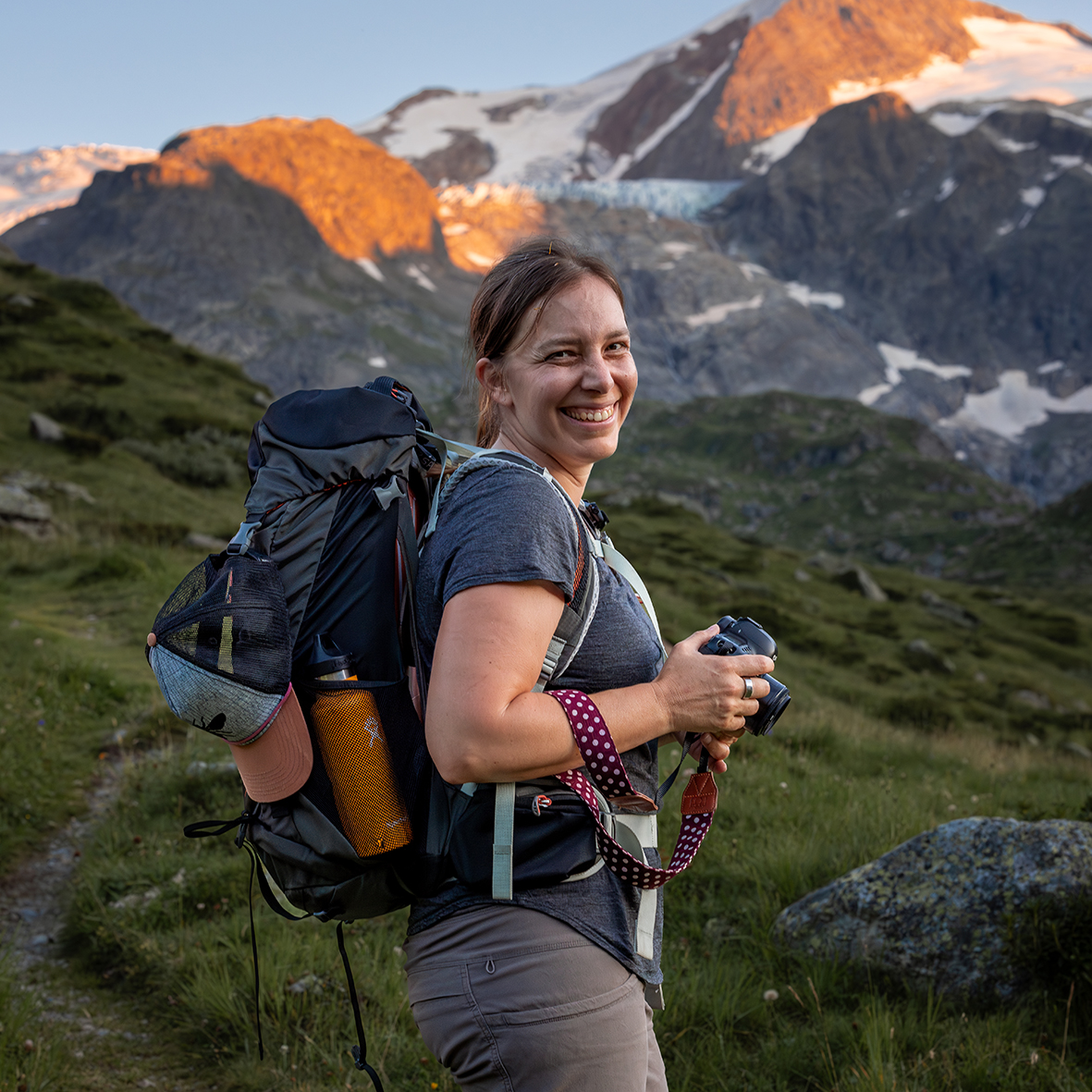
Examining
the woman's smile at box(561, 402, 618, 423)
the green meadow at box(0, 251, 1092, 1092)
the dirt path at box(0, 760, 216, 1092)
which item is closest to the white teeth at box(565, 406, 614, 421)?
A: the woman's smile at box(561, 402, 618, 423)

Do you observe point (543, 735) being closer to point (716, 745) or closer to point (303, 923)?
point (716, 745)

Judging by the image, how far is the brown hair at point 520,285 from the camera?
2371 mm

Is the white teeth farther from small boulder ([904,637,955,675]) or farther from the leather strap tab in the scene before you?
small boulder ([904,637,955,675])

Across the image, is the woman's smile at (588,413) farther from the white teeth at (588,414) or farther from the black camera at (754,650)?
the black camera at (754,650)

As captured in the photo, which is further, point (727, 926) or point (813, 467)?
point (813, 467)

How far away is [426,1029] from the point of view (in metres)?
2.12

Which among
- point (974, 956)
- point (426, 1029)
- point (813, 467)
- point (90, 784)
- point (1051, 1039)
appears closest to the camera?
point (426, 1029)

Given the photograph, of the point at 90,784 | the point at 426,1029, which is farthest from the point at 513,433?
the point at 90,784

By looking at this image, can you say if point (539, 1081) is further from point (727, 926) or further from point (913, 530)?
point (913, 530)

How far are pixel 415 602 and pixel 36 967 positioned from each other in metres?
4.50

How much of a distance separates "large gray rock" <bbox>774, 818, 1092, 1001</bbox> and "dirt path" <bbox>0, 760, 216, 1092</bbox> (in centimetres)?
Answer: 331

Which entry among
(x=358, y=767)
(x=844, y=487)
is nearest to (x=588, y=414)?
(x=358, y=767)

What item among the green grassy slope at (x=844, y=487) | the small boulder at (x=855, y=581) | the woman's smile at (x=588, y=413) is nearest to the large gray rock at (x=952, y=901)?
the woman's smile at (x=588, y=413)

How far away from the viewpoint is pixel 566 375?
2.35 m
